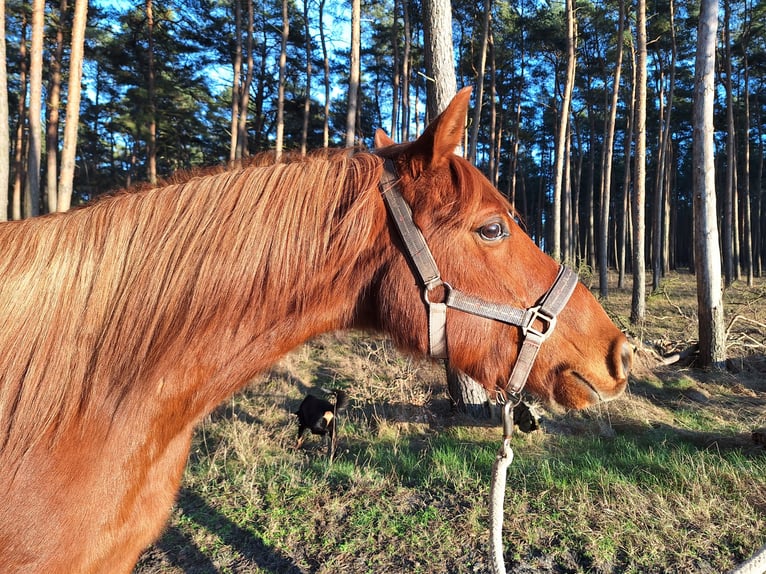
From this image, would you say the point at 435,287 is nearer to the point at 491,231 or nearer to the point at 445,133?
the point at 491,231

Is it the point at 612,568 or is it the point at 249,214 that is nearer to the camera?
the point at 249,214

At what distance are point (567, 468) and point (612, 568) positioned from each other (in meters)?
1.19

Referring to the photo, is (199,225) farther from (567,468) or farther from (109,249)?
(567,468)

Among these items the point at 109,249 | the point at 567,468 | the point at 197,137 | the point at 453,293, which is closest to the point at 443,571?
the point at 567,468

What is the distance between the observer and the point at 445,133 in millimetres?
1371

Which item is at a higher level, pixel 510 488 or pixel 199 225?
pixel 199 225

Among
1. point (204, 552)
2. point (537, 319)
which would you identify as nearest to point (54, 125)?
point (204, 552)

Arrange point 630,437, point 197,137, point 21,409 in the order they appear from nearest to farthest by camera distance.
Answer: point 21,409, point 630,437, point 197,137

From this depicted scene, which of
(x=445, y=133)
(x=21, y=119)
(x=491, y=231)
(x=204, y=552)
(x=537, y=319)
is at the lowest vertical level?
(x=204, y=552)

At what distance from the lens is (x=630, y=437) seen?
178 inches

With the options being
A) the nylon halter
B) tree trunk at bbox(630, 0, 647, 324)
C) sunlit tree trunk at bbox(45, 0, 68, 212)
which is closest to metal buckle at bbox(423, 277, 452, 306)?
the nylon halter

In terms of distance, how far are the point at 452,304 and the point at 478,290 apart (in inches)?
4.4

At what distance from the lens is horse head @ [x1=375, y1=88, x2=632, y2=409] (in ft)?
4.61

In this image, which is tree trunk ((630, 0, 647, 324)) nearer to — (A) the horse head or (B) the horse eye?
(A) the horse head
